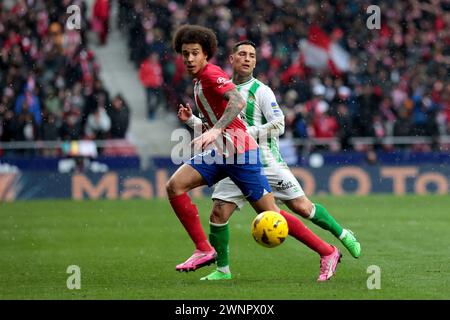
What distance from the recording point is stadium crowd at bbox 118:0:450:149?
25.3 m

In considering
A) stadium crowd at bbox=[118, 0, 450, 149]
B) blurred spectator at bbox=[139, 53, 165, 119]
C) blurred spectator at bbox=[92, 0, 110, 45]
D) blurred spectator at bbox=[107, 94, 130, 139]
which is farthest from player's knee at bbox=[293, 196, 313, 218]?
blurred spectator at bbox=[92, 0, 110, 45]

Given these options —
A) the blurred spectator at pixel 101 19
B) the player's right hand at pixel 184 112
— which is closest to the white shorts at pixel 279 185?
the player's right hand at pixel 184 112

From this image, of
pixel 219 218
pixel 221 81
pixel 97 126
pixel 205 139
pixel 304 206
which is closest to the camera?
pixel 205 139

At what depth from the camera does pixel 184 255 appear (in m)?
12.7

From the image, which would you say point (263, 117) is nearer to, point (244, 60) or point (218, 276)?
point (244, 60)

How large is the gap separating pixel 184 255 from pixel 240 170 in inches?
128

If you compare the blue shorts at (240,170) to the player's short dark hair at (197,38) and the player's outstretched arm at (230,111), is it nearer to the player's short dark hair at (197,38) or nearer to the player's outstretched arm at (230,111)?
the player's outstretched arm at (230,111)

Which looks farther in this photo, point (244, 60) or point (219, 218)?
point (244, 60)

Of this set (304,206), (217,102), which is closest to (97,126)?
(304,206)

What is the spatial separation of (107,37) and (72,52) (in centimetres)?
397

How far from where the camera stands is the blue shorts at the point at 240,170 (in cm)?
972

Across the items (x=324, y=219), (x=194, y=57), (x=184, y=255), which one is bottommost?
(x=184, y=255)

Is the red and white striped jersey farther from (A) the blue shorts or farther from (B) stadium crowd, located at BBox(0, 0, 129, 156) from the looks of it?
(B) stadium crowd, located at BBox(0, 0, 129, 156)

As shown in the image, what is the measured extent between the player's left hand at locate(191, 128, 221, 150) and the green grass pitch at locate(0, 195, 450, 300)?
123 centimetres
